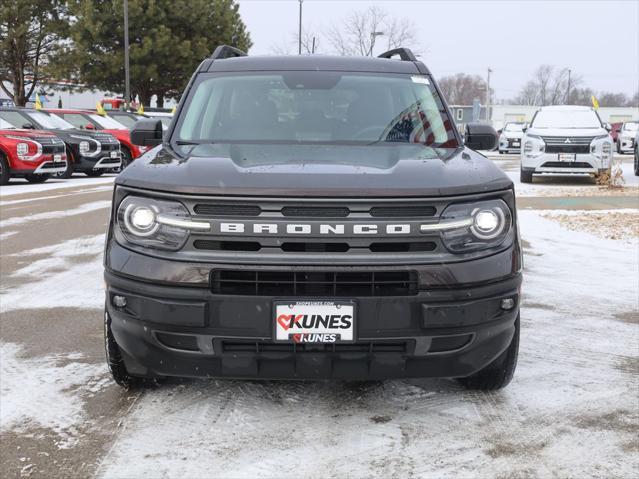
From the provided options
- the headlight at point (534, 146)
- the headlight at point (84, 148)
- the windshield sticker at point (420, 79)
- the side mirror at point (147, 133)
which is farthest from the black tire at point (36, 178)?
the windshield sticker at point (420, 79)

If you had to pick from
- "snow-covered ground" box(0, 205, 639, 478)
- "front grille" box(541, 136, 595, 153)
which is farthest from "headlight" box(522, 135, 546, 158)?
"snow-covered ground" box(0, 205, 639, 478)

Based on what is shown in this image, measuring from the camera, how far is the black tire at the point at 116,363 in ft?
10.7

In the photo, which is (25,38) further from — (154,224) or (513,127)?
(154,224)

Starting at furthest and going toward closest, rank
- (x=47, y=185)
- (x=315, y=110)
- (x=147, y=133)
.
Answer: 1. (x=47, y=185)
2. (x=147, y=133)
3. (x=315, y=110)

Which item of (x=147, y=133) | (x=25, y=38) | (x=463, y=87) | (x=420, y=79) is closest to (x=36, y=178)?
(x=147, y=133)

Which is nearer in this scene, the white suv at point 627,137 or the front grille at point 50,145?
the front grille at point 50,145

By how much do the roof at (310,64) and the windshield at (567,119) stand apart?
12.6 metres

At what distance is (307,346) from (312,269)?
31cm

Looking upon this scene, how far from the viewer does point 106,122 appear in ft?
66.7

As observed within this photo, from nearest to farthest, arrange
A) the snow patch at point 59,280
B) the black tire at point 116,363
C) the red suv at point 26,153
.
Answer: the black tire at point 116,363 < the snow patch at point 59,280 < the red suv at point 26,153

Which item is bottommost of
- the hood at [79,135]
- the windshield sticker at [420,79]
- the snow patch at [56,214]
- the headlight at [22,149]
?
the snow patch at [56,214]

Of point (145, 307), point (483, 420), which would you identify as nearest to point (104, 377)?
point (145, 307)

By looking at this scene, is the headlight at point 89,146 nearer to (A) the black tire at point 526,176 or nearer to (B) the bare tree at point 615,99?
(A) the black tire at point 526,176

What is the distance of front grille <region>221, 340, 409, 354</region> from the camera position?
9.23 feet
